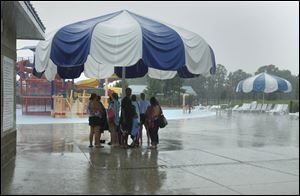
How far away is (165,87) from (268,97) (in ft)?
45.5

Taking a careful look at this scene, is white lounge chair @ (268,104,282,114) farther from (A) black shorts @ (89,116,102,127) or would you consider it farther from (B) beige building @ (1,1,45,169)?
(B) beige building @ (1,1,45,169)

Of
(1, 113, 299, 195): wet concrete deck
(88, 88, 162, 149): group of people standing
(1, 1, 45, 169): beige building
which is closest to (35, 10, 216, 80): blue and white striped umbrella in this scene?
(1, 1, 45, 169): beige building

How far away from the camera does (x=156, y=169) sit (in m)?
8.67

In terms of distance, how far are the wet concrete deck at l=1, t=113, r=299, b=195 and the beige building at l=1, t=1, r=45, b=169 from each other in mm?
458

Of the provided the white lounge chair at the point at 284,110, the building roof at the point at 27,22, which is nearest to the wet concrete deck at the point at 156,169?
the building roof at the point at 27,22

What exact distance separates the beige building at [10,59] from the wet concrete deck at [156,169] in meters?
0.46

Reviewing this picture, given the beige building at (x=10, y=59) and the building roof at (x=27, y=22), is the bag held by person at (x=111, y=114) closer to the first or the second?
the building roof at (x=27, y=22)

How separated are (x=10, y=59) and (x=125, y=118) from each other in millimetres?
3438

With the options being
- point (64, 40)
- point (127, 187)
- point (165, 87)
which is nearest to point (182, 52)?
point (64, 40)

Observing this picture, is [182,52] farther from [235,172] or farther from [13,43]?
[13,43]

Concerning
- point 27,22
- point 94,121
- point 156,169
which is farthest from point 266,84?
point 27,22

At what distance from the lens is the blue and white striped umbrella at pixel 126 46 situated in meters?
9.54

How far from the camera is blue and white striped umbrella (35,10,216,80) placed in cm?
954

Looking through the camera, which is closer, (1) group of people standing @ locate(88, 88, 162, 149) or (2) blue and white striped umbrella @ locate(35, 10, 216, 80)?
(2) blue and white striped umbrella @ locate(35, 10, 216, 80)
